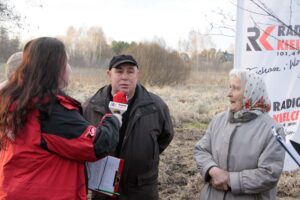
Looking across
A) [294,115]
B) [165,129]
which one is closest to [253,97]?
[165,129]

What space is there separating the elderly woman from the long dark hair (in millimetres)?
1345

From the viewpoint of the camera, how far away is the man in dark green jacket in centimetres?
338

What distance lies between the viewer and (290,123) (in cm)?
554

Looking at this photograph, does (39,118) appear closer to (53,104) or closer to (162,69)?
(53,104)

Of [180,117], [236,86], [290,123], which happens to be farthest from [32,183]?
[180,117]

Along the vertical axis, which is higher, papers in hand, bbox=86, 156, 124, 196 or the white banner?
the white banner

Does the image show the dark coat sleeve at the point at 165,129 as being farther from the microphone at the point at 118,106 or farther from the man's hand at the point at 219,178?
the microphone at the point at 118,106

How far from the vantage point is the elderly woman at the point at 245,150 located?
293cm

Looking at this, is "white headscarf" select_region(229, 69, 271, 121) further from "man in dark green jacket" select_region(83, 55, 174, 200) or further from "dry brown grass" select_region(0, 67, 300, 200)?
"dry brown grass" select_region(0, 67, 300, 200)

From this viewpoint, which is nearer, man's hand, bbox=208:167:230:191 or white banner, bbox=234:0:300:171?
man's hand, bbox=208:167:230:191

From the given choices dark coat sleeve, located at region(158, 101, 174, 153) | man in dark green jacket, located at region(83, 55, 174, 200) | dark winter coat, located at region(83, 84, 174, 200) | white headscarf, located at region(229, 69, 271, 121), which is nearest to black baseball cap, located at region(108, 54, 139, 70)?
man in dark green jacket, located at region(83, 55, 174, 200)

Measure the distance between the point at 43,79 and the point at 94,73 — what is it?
2770 cm

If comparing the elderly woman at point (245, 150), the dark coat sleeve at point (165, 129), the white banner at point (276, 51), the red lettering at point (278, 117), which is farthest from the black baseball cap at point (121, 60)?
the red lettering at point (278, 117)

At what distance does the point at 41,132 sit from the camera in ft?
7.62
